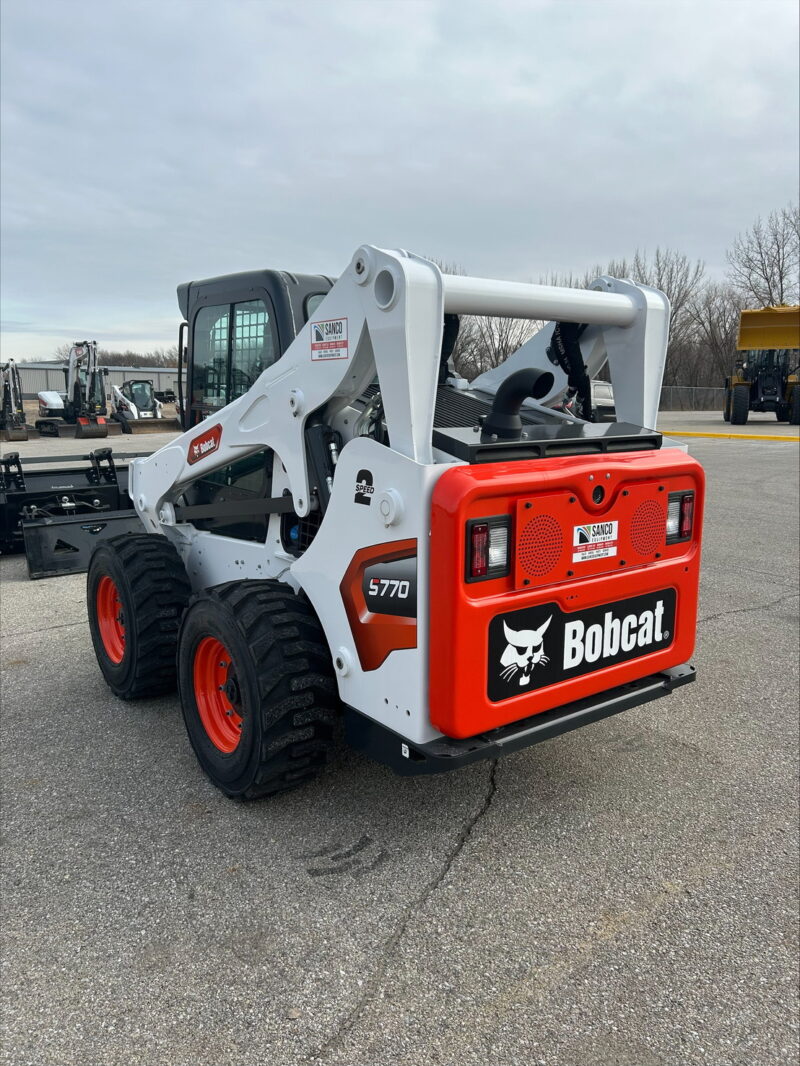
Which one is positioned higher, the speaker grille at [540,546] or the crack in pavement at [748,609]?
the speaker grille at [540,546]

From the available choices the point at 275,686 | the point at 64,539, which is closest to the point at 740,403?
the point at 64,539

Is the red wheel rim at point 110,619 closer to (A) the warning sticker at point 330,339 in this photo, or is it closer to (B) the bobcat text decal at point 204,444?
(B) the bobcat text decal at point 204,444

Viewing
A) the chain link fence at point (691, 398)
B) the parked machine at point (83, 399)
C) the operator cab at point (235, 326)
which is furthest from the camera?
the chain link fence at point (691, 398)

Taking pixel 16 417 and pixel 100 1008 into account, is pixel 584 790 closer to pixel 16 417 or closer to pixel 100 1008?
pixel 100 1008

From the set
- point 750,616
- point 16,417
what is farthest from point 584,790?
point 16,417

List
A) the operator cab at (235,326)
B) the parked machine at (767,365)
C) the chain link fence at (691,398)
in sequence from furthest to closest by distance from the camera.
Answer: the chain link fence at (691,398)
the parked machine at (767,365)
the operator cab at (235,326)

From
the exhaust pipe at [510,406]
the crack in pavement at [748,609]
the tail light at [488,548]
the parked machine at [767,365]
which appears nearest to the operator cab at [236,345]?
the exhaust pipe at [510,406]

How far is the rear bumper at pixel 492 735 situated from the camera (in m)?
2.65

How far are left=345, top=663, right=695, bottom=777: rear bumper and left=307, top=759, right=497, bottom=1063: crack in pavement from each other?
0.41 meters

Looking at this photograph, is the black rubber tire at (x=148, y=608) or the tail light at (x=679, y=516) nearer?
the tail light at (x=679, y=516)

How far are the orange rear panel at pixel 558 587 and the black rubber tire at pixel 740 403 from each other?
23152mm

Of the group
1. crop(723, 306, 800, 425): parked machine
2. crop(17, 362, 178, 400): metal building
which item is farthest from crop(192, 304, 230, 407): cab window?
crop(17, 362, 178, 400): metal building

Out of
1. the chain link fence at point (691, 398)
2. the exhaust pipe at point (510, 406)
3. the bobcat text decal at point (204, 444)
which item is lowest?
the bobcat text decal at point (204, 444)

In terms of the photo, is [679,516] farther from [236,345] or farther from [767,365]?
[767,365]
